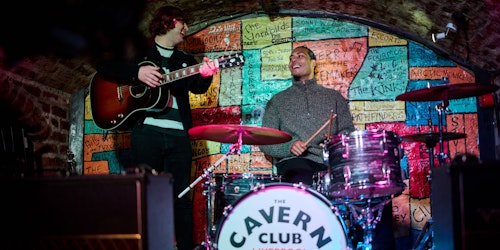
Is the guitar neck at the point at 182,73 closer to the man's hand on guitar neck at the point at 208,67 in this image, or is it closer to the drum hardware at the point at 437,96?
the man's hand on guitar neck at the point at 208,67

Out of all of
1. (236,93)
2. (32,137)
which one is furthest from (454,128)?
(32,137)

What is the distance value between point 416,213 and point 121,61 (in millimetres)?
3118

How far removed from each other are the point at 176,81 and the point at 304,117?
1304 mm

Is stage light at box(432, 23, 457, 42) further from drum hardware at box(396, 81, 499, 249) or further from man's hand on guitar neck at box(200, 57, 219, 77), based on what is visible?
man's hand on guitar neck at box(200, 57, 219, 77)

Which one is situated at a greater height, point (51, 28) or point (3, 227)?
point (51, 28)

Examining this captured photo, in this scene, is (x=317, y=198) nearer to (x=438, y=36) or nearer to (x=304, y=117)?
(x=304, y=117)

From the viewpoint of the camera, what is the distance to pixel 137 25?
2951 mm

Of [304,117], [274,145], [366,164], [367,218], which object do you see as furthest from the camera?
[304,117]

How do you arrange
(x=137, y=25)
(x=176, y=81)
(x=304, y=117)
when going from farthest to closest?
(x=304, y=117)
(x=176, y=81)
(x=137, y=25)

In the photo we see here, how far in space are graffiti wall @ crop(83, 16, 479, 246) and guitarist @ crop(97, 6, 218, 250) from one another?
1.21 metres

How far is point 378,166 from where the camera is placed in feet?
12.4

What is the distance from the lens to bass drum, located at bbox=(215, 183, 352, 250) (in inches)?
149

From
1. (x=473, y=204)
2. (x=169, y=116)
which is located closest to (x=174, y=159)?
(x=169, y=116)

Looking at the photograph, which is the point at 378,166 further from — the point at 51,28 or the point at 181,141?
the point at 51,28
